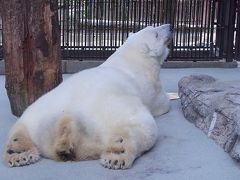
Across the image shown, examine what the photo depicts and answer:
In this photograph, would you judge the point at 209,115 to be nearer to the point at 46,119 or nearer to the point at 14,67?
the point at 46,119

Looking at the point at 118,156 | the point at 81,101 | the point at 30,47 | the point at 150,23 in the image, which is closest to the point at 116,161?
the point at 118,156

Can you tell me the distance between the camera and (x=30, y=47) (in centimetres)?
582

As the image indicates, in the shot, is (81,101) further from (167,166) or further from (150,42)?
(150,42)

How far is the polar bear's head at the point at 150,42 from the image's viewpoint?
5848 mm

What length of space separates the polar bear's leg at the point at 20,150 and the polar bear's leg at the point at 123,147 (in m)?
0.59

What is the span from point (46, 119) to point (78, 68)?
4933mm

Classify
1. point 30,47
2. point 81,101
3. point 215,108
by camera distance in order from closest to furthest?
point 81,101 → point 215,108 → point 30,47

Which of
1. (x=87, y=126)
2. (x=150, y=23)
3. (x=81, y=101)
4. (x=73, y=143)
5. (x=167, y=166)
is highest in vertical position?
(x=150, y=23)

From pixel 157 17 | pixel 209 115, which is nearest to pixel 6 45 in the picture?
pixel 209 115

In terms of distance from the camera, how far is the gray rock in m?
4.67

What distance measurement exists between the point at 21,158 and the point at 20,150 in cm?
7

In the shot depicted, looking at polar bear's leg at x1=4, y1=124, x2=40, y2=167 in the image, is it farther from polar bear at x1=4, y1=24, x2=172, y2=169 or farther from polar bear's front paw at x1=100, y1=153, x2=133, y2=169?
polar bear's front paw at x1=100, y1=153, x2=133, y2=169

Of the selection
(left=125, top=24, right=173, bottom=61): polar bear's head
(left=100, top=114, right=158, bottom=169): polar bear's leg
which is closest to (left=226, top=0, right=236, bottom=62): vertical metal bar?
(left=125, top=24, right=173, bottom=61): polar bear's head

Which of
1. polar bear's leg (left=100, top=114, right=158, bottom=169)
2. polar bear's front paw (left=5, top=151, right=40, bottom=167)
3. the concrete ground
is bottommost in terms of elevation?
the concrete ground
